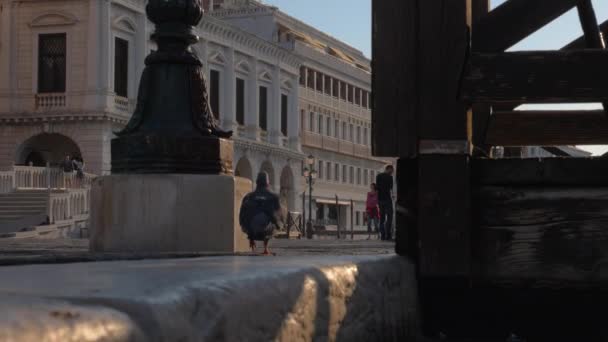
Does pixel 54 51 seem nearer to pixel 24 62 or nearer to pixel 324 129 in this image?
pixel 24 62

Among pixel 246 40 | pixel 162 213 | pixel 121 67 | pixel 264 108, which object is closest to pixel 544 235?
pixel 162 213

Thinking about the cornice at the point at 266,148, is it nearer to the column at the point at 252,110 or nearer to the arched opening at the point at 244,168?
the column at the point at 252,110

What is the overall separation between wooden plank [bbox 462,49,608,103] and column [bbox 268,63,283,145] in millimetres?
58090

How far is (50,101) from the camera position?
149ft

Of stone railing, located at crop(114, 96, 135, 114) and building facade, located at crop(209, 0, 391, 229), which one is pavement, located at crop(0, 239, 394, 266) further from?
building facade, located at crop(209, 0, 391, 229)

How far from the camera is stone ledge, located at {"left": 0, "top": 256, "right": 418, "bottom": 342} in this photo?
128cm

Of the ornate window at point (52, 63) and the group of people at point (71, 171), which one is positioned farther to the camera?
the ornate window at point (52, 63)

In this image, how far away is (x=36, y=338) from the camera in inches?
45.1

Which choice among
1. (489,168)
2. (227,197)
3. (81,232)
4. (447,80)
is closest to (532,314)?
(489,168)

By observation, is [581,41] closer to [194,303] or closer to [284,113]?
[194,303]

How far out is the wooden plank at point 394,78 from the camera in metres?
4.12

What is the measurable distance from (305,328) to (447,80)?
1812mm

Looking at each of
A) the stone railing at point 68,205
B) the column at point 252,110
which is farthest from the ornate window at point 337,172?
the stone railing at point 68,205

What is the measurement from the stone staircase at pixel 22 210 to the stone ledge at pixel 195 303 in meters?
27.8
